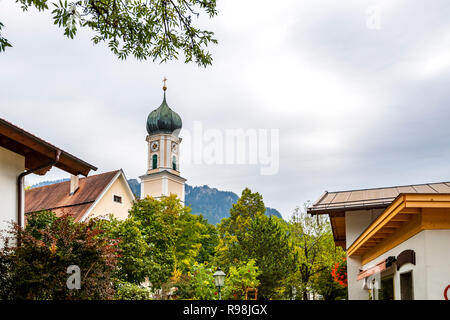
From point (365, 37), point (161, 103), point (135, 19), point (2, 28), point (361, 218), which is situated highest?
Result: point (161, 103)

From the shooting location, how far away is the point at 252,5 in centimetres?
619

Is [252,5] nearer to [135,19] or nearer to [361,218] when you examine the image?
[135,19]

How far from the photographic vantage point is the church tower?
6906 cm

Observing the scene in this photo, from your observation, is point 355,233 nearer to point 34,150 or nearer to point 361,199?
point 361,199

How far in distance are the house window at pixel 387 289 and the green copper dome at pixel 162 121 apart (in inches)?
2450

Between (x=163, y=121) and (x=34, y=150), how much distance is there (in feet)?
199

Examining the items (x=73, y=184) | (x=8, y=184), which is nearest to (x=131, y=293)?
(x=8, y=184)

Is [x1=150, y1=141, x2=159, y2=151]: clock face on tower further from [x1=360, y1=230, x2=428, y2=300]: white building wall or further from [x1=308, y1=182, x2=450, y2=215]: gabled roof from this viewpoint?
[x1=360, y1=230, x2=428, y2=300]: white building wall

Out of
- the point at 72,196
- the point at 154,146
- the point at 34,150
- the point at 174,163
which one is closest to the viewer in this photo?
the point at 34,150

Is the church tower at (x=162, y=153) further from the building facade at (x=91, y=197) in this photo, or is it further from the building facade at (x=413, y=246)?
the building facade at (x=413, y=246)

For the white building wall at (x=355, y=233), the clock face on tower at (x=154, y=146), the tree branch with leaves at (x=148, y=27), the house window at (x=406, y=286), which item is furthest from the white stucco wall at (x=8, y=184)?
the clock face on tower at (x=154, y=146)

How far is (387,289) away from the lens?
889 cm
